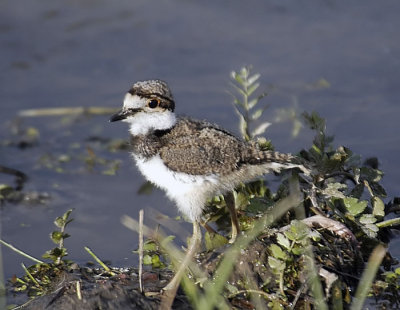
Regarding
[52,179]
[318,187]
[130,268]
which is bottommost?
[52,179]

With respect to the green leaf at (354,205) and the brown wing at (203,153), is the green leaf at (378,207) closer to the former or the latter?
the green leaf at (354,205)

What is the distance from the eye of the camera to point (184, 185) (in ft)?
13.4

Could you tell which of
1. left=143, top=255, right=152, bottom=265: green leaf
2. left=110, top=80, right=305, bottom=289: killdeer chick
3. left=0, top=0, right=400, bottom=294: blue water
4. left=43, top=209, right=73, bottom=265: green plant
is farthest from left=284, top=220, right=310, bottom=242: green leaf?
left=0, top=0, right=400, bottom=294: blue water

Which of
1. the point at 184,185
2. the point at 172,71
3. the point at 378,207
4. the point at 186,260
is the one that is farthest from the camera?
the point at 172,71

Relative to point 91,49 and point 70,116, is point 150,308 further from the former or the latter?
point 91,49

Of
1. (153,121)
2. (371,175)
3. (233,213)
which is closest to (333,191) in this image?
(371,175)

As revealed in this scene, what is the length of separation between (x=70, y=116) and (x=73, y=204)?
1.56m

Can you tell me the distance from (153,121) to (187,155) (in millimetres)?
339

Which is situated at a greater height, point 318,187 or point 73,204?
point 318,187

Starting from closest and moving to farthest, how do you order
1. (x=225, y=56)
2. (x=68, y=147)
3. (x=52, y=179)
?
1. (x=52, y=179)
2. (x=68, y=147)
3. (x=225, y=56)

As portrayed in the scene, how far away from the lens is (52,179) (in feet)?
19.7

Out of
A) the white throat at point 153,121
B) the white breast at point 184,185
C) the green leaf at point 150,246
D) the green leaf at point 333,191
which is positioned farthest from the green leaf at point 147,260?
the green leaf at point 333,191

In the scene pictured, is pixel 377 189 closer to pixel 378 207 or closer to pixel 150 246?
pixel 378 207

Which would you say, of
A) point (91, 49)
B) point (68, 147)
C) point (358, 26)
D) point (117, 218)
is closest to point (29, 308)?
point (117, 218)
